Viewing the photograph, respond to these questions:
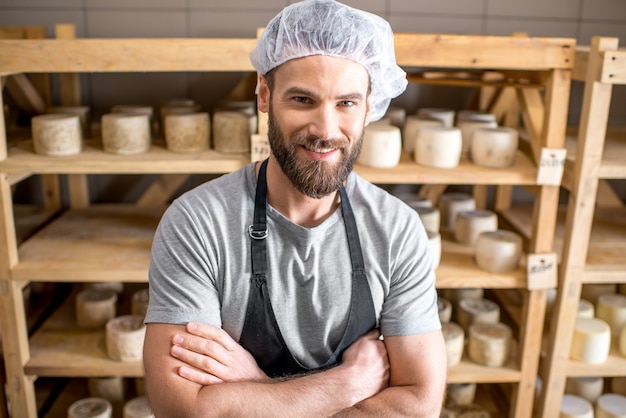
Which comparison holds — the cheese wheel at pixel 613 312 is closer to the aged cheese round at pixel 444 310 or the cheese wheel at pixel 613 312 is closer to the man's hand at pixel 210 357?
the aged cheese round at pixel 444 310

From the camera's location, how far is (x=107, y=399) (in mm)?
2670

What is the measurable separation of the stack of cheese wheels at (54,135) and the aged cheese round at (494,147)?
4.83ft

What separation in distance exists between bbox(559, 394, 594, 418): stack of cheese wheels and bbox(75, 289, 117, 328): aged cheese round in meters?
1.87

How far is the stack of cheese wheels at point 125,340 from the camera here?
235cm

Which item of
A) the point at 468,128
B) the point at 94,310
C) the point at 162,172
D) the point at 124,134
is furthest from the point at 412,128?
the point at 94,310

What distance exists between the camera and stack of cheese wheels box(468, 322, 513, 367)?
2461 mm

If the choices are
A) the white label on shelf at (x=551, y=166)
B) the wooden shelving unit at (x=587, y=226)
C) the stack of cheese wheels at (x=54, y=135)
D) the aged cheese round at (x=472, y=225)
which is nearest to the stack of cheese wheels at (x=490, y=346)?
the wooden shelving unit at (x=587, y=226)

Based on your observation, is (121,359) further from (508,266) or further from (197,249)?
(508,266)

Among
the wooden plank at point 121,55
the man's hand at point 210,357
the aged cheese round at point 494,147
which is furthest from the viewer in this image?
the aged cheese round at point 494,147

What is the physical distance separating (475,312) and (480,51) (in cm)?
113

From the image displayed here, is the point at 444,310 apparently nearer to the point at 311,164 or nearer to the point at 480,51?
the point at 480,51

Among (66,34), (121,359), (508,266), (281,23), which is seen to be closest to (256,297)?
(281,23)

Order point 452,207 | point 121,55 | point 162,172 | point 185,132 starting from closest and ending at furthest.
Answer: point 121,55 → point 162,172 → point 185,132 → point 452,207

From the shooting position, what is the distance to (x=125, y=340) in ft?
7.71
